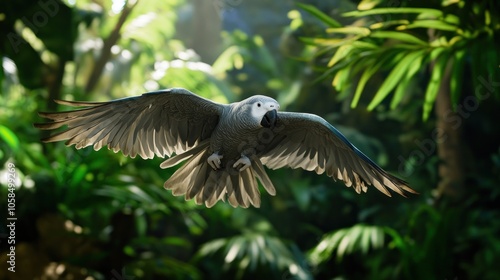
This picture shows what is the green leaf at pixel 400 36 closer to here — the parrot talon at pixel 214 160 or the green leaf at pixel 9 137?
the parrot talon at pixel 214 160

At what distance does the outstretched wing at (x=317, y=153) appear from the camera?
98 cm

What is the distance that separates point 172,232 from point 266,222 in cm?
57

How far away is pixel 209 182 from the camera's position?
104cm

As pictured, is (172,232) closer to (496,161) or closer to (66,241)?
(66,241)

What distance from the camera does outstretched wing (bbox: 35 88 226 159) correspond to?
95cm

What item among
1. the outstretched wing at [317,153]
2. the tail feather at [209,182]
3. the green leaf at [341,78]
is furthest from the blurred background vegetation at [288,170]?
the tail feather at [209,182]

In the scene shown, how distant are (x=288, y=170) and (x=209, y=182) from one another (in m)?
2.21

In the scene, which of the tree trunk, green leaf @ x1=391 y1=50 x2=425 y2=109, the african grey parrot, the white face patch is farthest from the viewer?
the tree trunk

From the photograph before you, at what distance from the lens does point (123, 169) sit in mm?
2520

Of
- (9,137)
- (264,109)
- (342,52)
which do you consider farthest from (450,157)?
(264,109)

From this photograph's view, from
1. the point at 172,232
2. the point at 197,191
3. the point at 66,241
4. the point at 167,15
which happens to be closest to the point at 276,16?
the point at 167,15

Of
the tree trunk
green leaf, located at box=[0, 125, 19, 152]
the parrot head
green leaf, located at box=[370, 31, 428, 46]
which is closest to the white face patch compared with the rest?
the parrot head

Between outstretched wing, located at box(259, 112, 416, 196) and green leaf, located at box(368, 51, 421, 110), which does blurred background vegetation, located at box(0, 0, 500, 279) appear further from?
outstretched wing, located at box(259, 112, 416, 196)

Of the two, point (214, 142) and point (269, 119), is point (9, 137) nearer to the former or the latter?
point (214, 142)
